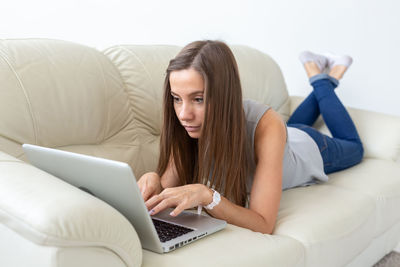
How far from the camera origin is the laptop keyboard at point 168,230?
1.22 m

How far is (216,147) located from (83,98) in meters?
0.53

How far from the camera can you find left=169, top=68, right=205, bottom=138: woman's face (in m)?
1.36

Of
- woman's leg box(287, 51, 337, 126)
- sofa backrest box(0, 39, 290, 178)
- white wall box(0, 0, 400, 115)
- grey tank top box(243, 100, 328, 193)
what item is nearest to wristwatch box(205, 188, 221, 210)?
grey tank top box(243, 100, 328, 193)

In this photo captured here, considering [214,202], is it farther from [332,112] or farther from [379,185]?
[332,112]

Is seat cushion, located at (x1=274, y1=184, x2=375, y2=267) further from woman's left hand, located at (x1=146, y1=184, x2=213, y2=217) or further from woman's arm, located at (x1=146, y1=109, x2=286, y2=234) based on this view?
woman's left hand, located at (x1=146, y1=184, x2=213, y2=217)

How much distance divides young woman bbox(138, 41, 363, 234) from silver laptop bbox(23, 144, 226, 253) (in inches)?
2.6

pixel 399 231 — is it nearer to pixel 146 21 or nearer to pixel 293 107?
pixel 293 107

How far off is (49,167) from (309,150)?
43.9 inches

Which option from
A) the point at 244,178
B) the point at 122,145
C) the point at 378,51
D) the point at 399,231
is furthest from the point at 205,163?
the point at 378,51

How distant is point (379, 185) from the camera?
1.98 m

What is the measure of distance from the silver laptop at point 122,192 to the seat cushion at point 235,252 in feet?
0.08

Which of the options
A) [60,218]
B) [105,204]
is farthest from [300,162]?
[60,218]

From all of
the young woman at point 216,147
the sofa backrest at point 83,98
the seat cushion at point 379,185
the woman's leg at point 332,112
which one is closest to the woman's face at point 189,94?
the young woman at point 216,147

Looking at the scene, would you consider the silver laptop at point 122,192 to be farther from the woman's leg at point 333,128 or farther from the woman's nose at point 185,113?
the woman's leg at point 333,128
